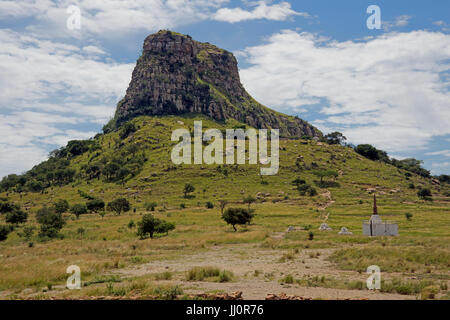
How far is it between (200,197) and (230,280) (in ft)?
276

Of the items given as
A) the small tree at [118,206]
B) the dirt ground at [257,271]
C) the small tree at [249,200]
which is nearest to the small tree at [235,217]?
the dirt ground at [257,271]

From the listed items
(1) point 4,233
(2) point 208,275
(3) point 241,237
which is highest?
(2) point 208,275

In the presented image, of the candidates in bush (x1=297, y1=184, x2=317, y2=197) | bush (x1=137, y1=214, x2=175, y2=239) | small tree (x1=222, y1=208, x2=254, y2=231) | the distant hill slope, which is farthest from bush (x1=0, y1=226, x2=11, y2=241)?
bush (x1=297, y1=184, x2=317, y2=197)

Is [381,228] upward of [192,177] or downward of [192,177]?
downward

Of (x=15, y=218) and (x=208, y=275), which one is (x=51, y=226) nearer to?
(x=15, y=218)

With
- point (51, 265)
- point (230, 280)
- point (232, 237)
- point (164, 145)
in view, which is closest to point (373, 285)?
point (230, 280)

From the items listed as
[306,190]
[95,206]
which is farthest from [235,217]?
[306,190]

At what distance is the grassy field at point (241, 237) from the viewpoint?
71.1ft

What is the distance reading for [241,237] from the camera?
152 feet

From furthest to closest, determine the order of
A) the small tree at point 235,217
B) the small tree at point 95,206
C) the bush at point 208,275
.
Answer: the small tree at point 95,206 < the small tree at point 235,217 < the bush at point 208,275

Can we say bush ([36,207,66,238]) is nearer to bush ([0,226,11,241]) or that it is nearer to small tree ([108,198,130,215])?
bush ([0,226,11,241])

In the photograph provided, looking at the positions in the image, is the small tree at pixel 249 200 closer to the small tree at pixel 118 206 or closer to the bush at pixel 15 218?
the small tree at pixel 118 206
